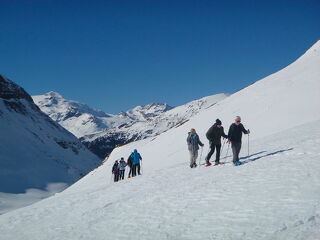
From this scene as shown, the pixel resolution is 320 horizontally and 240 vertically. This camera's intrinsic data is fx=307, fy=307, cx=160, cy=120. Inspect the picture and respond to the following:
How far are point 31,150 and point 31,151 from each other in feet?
3.70

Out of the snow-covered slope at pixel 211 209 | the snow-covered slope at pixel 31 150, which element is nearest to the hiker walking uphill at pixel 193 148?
the snow-covered slope at pixel 211 209

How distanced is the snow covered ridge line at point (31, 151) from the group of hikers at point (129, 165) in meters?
54.8

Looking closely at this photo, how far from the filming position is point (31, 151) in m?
126

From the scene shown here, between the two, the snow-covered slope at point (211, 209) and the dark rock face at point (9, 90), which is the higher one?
the dark rock face at point (9, 90)

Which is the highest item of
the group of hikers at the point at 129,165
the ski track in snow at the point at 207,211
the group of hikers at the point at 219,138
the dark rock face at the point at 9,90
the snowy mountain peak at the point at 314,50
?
the dark rock face at the point at 9,90

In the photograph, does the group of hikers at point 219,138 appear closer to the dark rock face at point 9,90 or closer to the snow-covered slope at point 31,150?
the snow-covered slope at point 31,150

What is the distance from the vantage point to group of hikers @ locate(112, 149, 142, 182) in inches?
911

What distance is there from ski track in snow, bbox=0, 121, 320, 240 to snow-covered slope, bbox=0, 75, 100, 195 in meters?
85.9

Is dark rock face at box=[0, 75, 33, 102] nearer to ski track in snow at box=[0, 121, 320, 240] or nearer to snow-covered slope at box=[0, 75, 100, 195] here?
snow-covered slope at box=[0, 75, 100, 195]

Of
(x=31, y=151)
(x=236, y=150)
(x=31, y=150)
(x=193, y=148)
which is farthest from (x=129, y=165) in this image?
(x=31, y=150)

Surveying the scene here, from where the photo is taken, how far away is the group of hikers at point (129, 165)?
23141 mm

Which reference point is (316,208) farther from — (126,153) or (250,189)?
(126,153)

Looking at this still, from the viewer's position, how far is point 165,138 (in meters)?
44.5

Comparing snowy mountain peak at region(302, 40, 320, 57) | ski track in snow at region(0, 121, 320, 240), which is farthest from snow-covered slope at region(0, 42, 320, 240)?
snowy mountain peak at region(302, 40, 320, 57)
